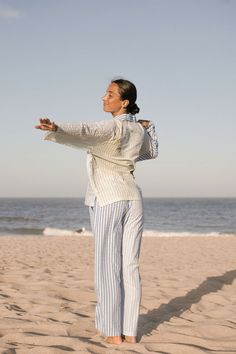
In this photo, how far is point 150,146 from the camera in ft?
10.8

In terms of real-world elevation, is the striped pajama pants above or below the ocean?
above

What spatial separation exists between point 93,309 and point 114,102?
2.16 meters

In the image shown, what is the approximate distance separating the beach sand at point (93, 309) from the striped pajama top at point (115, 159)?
1.05 meters

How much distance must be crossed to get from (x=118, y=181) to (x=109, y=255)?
20.2 inches

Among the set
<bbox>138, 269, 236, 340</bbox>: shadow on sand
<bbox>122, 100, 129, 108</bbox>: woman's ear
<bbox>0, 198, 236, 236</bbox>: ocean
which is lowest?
<bbox>0, 198, 236, 236</bbox>: ocean

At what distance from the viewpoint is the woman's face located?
310cm

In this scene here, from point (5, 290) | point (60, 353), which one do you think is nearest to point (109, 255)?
point (60, 353)

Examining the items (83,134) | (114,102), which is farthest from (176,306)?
(83,134)

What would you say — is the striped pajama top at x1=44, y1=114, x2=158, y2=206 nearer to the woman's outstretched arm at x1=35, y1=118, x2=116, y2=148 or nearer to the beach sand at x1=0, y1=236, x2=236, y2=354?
the woman's outstretched arm at x1=35, y1=118, x2=116, y2=148

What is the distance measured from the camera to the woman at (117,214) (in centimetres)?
302

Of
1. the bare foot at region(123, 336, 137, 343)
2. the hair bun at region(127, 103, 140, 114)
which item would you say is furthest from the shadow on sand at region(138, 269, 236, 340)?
the hair bun at region(127, 103, 140, 114)

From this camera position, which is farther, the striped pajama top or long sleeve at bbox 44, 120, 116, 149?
the striped pajama top

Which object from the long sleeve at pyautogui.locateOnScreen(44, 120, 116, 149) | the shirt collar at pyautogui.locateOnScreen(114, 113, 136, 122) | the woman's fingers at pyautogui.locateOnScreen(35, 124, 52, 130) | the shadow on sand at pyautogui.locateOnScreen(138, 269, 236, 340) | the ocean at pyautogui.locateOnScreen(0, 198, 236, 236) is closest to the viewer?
the woman's fingers at pyautogui.locateOnScreen(35, 124, 52, 130)

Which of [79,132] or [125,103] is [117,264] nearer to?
[79,132]
